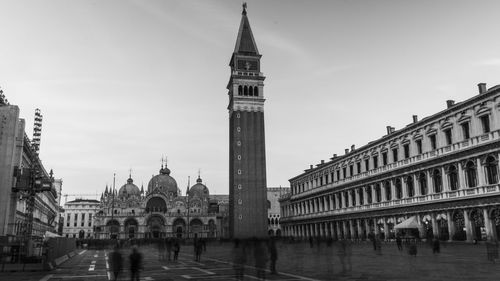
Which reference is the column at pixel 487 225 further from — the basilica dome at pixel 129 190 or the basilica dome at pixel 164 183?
the basilica dome at pixel 129 190

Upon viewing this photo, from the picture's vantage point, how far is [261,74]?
78250 mm

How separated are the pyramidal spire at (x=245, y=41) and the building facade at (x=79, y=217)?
267 feet

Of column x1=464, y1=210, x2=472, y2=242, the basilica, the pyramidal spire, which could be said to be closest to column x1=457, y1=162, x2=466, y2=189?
column x1=464, y1=210, x2=472, y2=242

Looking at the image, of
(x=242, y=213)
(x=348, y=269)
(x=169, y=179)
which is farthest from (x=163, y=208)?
(x=348, y=269)

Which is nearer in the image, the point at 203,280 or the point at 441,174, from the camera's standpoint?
the point at 203,280

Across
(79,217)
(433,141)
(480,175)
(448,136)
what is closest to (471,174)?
(480,175)

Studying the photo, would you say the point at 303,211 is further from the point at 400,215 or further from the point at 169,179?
the point at 169,179

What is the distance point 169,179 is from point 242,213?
50.9 meters

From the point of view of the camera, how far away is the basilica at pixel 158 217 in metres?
102

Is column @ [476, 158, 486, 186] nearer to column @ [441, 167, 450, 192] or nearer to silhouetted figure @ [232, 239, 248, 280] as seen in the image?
column @ [441, 167, 450, 192]

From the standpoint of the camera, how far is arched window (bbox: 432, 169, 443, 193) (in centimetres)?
4253

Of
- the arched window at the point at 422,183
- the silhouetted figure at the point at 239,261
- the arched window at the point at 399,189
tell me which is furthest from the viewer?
the arched window at the point at 399,189

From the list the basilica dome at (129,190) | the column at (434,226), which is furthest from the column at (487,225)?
the basilica dome at (129,190)

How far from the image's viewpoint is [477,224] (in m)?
37.6
